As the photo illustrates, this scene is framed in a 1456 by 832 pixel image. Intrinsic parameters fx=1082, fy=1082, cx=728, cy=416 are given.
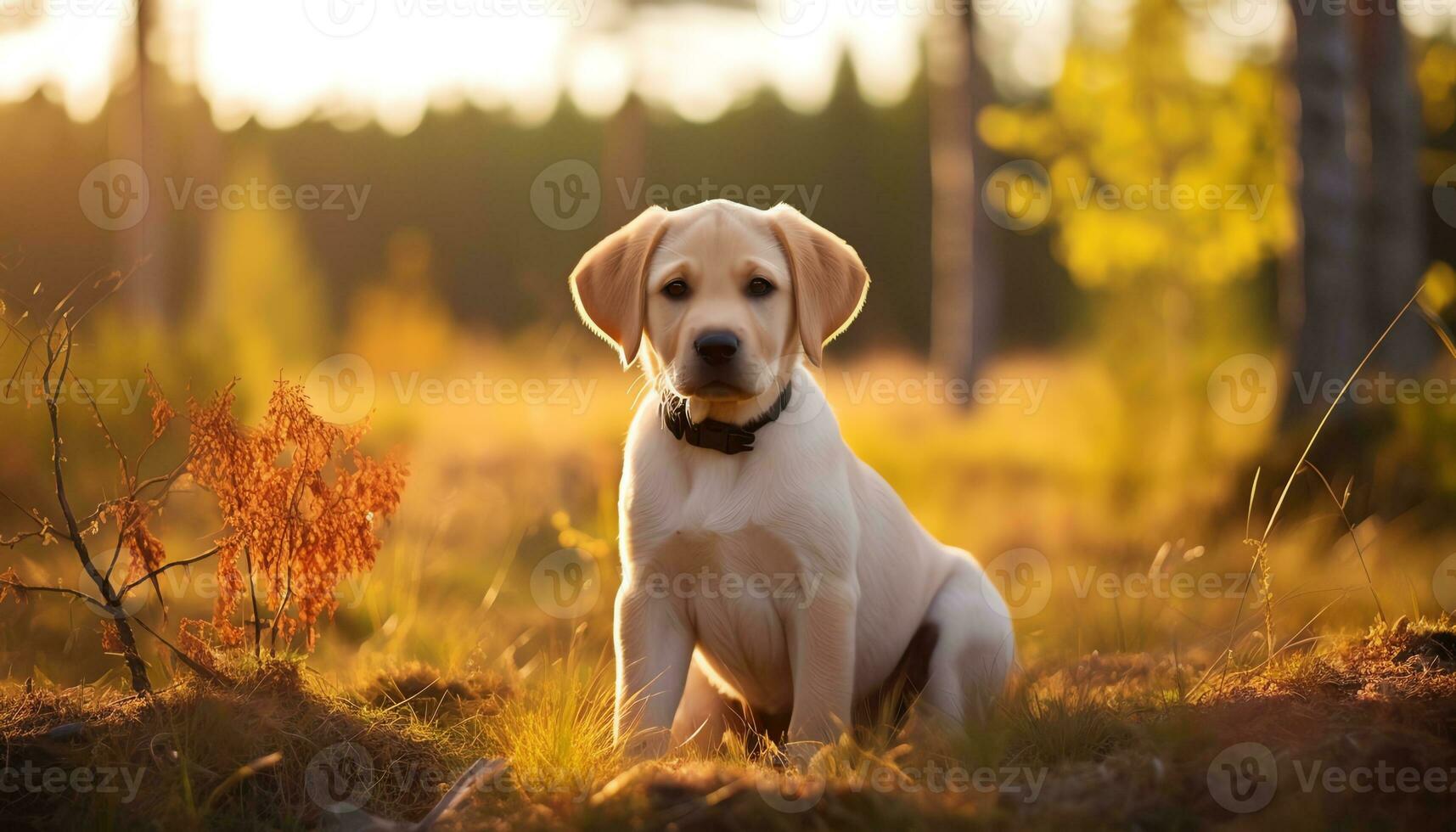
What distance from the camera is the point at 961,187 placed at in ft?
44.5

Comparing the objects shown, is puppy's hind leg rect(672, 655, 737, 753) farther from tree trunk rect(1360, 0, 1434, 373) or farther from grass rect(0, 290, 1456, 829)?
tree trunk rect(1360, 0, 1434, 373)

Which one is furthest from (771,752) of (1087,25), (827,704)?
(1087,25)

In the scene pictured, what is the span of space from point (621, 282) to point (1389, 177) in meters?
7.01

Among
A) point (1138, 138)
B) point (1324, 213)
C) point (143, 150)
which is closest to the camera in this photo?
point (1324, 213)

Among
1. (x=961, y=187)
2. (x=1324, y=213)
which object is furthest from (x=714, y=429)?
(x=961, y=187)

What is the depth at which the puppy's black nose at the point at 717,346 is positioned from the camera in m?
3.30

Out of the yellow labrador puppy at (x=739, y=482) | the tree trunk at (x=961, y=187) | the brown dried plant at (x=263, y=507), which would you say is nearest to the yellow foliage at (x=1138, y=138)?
the tree trunk at (x=961, y=187)

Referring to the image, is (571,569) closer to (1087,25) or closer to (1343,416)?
(1343,416)

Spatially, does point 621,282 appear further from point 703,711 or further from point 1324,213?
point 1324,213

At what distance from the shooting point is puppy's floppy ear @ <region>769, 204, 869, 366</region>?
11.9 feet

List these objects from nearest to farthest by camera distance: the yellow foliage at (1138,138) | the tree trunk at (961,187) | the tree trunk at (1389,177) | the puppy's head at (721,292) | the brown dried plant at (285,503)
A: the puppy's head at (721,292) < the brown dried plant at (285,503) < the tree trunk at (1389,177) < the yellow foliage at (1138,138) < the tree trunk at (961,187)

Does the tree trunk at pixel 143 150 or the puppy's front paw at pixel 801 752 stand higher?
the tree trunk at pixel 143 150

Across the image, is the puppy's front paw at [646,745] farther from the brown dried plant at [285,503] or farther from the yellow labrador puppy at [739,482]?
the brown dried plant at [285,503]

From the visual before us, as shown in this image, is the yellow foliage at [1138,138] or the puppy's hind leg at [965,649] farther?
the yellow foliage at [1138,138]
